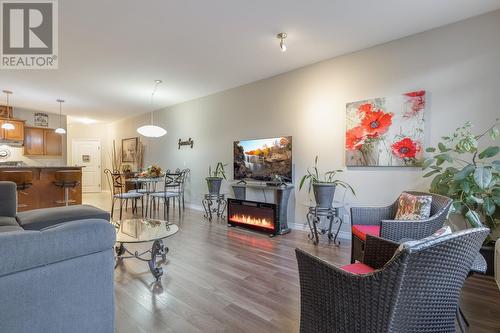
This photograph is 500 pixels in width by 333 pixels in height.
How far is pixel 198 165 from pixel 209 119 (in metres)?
1.16

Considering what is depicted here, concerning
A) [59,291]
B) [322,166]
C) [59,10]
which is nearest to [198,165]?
[322,166]

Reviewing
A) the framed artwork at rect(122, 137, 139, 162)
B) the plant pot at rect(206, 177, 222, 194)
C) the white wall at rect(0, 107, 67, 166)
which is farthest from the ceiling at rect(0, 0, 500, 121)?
the framed artwork at rect(122, 137, 139, 162)

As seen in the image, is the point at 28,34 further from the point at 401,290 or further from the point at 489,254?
the point at 489,254

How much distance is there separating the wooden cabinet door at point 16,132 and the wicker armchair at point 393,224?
8.40 metres

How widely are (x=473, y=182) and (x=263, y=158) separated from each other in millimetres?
2908

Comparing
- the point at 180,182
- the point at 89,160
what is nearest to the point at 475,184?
the point at 180,182

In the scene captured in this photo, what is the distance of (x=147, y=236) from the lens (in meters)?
2.46

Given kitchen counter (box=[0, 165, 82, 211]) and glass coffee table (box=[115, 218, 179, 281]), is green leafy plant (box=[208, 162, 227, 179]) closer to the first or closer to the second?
glass coffee table (box=[115, 218, 179, 281])

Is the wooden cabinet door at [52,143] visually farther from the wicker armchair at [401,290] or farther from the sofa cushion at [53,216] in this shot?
the wicker armchair at [401,290]

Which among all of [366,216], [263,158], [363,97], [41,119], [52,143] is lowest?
[366,216]

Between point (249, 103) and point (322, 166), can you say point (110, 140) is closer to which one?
point (249, 103)

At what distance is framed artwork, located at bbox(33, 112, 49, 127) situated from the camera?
723 centimetres

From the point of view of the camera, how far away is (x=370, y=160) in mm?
3420

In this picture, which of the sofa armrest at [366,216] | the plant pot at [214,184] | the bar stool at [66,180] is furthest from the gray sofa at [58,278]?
the bar stool at [66,180]
